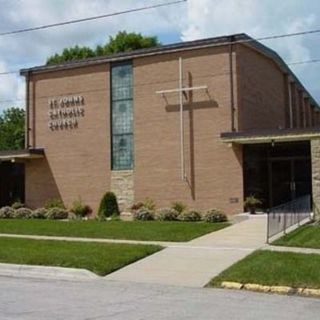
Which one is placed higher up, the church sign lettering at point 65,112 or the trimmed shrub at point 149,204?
the church sign lettering at point 65,112

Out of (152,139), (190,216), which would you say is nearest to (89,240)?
(190,216)

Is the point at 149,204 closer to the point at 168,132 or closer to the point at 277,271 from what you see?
the point at 168,132

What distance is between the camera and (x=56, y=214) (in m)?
28.9

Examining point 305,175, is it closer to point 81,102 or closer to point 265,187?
point 265,187

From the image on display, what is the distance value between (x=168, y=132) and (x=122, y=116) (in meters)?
2.83

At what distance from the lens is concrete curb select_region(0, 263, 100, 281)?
13.6 metres

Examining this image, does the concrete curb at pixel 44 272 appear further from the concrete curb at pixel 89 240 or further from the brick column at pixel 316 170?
the brick column at pixel 316 170

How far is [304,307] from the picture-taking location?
10070 millimetres

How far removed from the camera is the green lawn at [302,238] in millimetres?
17125

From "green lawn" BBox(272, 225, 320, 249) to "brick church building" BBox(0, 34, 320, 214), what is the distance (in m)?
5.06

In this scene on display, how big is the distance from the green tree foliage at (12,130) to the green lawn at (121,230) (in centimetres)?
3983

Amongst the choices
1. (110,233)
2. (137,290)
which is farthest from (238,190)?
(137,290)

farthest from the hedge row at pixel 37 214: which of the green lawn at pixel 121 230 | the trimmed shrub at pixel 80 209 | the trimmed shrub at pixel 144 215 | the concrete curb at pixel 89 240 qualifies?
the concrete curb at pixel 89 240

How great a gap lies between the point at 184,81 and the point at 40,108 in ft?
28.7
